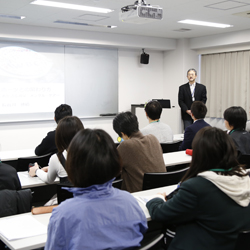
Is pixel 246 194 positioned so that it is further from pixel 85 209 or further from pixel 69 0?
pixel 69 0

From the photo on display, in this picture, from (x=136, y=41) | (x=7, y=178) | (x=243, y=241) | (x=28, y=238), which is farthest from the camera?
(x=136, y=41)

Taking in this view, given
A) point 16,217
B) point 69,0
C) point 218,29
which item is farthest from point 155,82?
point 16,217

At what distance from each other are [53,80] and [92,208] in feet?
21.4

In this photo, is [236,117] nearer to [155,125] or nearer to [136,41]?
[155,125]

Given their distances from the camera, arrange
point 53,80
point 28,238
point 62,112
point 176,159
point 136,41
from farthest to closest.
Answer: point 136,41 → point 53,80 → point 62,112 → point 176,159 → point 28,238

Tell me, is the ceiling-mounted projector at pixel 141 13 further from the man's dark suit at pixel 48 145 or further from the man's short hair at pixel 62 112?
the man's dark suit at pixel 48 145

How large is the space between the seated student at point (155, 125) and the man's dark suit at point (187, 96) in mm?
3595

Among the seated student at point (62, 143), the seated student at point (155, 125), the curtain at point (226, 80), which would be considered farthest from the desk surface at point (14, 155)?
the curtain at point (226, 80)

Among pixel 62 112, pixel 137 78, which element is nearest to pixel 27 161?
pixel 62 112

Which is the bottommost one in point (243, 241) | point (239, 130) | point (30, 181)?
point (30, 181)

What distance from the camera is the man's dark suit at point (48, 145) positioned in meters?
3.68

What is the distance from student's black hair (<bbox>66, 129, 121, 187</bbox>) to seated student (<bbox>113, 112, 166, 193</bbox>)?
1.28 metres

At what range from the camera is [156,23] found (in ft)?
21.4

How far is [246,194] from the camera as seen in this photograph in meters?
1.56
